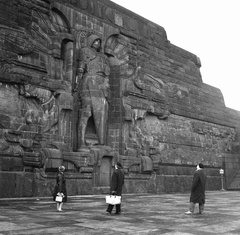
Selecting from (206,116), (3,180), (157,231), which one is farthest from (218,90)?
(157,231)

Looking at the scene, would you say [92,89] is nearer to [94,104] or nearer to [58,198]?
[94,104]

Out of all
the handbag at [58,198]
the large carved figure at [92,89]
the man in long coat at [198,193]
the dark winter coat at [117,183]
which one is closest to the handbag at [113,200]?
the dark winter coat at [117,183]

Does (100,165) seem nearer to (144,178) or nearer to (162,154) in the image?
(144,178)

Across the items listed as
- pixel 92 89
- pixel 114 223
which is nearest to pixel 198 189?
pixel 114 223

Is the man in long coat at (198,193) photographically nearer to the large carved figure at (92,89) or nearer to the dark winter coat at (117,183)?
the dark winter coat at (117,183)

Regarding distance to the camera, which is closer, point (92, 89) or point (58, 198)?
point (58, 198)

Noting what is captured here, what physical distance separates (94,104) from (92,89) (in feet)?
2.23

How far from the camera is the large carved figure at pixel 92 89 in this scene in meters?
16.0

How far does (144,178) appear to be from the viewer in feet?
58.3

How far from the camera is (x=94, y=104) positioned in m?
16.1

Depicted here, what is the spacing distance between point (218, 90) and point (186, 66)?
13.9 ft

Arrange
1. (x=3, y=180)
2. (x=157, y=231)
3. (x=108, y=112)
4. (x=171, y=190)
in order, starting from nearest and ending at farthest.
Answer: (x=157, y=231), (x=3, y=180), (x=108, y=112), (x=171, y=190)

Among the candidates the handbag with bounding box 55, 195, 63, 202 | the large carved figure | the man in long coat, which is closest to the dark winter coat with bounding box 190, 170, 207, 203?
the man in long coat

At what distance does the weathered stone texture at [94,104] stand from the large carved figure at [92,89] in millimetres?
45
